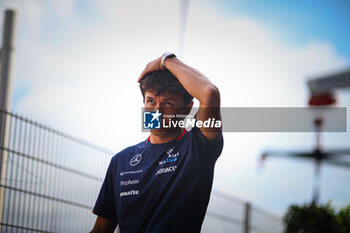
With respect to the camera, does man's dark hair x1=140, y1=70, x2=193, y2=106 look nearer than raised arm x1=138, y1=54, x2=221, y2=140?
No

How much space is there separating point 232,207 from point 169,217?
244cm

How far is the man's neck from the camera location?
10.7 ft

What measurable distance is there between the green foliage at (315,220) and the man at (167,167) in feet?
4.65

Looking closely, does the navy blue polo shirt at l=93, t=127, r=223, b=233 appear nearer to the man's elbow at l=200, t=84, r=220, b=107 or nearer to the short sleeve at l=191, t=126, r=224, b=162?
the short sleeve at l=191, t=126, r=224, b=162

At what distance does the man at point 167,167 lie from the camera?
288 centimetres

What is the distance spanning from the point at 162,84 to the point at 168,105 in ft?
0.56

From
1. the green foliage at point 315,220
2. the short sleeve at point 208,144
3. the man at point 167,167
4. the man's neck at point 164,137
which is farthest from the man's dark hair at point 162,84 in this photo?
the green foliage at point 315,220

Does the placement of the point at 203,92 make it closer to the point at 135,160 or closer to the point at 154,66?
the point at 154,66

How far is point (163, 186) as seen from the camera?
3043 mm

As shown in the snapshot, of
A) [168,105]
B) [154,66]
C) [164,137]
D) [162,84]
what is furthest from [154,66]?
[164,137]

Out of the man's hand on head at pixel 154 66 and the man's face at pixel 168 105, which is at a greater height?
the man's hand on head at pixel 154 66

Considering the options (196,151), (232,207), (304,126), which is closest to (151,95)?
(196,151)

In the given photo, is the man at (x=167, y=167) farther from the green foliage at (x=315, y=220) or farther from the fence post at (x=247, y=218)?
the fence post at (x=247, y=218)

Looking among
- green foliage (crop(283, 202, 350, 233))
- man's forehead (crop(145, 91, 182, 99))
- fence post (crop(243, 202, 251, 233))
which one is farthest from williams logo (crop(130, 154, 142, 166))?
fence post (crop(243, 202, 251, 233))
